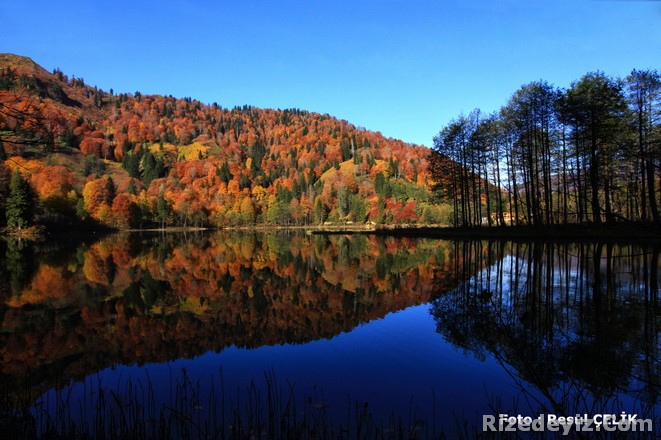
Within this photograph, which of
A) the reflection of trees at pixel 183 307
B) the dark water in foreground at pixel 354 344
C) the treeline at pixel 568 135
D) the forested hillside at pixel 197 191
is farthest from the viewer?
the forested hillside at pixel 197 191

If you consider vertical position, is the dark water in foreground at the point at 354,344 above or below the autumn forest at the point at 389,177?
below

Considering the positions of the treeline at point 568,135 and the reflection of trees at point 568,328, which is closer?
A: the reflection of trees at point 568,328

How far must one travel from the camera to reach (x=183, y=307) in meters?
14.7

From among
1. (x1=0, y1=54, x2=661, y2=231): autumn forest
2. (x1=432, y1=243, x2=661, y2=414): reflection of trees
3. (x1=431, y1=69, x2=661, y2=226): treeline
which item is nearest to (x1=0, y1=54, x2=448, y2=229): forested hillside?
(x1=0, y1=54, x2=661, y2=231): autumn forest

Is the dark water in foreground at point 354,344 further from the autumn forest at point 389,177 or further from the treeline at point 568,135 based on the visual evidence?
the treeline at point 568,135

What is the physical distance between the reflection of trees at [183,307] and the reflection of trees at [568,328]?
2.83 m

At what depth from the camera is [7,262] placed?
2842cm

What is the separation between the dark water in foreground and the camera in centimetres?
659

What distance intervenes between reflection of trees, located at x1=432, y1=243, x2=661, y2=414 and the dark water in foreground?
0.05 m

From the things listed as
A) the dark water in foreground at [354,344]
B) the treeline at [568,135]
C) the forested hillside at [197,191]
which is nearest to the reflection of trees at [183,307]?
the dark water in foreground at [354,344]

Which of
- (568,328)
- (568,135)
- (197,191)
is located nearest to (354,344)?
(568,328)

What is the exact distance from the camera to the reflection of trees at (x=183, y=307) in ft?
33.3

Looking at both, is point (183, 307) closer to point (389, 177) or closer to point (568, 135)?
point (568, 135)

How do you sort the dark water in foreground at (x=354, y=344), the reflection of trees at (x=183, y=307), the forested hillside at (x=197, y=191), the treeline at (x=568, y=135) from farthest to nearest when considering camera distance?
the forested hillside at (x=197, y=191), the treeline at (x=568, y=135), the reflection of trees at (x=183, y=307), the dark water in foreground at (x=354, y=344)
